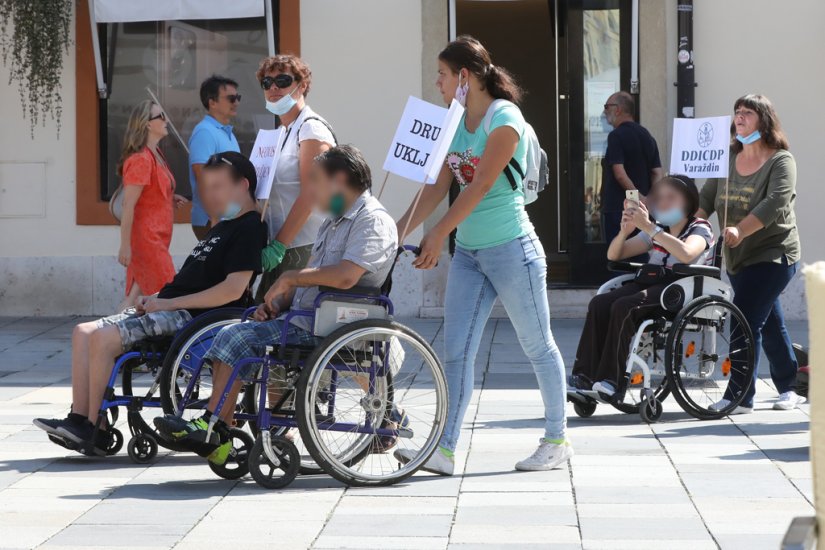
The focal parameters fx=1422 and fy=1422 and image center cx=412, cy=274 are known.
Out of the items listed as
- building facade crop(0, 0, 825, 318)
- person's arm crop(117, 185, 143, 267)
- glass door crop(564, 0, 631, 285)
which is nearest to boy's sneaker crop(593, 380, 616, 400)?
person's arm crop(117, 185, 143, 267)

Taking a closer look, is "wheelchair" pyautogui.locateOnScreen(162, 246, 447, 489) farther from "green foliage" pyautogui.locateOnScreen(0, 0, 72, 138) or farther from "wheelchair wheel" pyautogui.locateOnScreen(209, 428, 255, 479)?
"green foliage" pyautogui.locateOnScreen(0, 0, 72, 138)

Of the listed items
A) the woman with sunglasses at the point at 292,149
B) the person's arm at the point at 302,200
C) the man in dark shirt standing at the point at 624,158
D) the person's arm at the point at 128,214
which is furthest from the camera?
the man in dark shirt standing at the point at 624,158

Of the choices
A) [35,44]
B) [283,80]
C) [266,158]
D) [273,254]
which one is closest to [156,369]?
[273,254]

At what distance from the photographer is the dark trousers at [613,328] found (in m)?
7.17

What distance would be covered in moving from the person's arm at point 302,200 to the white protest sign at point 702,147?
2.15 m

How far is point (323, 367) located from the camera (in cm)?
529

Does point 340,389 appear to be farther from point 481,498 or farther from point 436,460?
point 481,498

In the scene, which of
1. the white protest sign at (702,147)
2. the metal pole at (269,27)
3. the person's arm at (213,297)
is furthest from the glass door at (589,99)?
the person's arm at (213,297)

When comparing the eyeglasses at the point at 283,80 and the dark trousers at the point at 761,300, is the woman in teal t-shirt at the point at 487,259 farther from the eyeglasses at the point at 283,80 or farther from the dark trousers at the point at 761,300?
the dark trousers at the point at 761,300

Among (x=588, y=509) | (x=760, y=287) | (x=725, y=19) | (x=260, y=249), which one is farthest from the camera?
(x=725, y=19)

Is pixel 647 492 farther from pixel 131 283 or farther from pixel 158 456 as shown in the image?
pixel 131 283

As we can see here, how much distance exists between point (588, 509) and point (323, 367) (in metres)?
1.10

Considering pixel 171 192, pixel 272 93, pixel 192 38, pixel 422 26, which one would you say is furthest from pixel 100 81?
pixel 272 93

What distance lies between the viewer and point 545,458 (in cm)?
581
